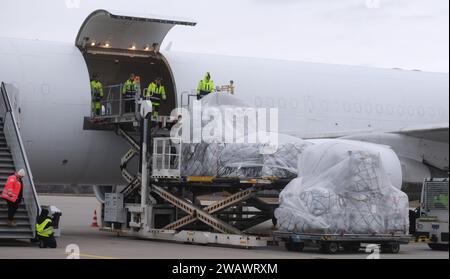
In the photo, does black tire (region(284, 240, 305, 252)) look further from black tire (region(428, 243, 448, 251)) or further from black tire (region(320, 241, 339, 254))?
black tire (region(428, 243, 448, 251))

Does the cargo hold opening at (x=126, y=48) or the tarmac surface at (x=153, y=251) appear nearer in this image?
the tarmac surface at (x=153, y=251)

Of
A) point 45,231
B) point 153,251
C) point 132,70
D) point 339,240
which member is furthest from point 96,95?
point 339,240

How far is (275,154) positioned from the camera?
17156mm

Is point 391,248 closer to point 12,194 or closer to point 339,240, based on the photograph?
point 339,240

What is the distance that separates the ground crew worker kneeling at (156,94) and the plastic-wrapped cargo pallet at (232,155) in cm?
143

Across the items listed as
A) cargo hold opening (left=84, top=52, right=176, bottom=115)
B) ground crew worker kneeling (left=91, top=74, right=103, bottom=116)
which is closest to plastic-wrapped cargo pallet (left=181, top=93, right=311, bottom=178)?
cargo hold opening (left=84, top=52, right=176, bottom=115)

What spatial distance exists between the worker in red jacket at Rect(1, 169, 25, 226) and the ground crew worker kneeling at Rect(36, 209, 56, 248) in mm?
637

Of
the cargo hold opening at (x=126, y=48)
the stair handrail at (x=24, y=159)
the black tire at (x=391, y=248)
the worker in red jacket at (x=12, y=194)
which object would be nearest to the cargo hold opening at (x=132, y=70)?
the cargo hold opening at (x=126, y=48)

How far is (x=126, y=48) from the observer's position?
20.3 meters

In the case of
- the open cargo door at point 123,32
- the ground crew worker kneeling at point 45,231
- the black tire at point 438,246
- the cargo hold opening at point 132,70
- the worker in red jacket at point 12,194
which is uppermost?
the open cargo door at point 123,32

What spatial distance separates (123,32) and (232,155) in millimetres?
4634

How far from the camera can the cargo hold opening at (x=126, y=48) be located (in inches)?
774

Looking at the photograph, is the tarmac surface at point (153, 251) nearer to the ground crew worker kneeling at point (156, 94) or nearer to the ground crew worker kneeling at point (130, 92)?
the ground crew worker kneeling at point (156, 94)
